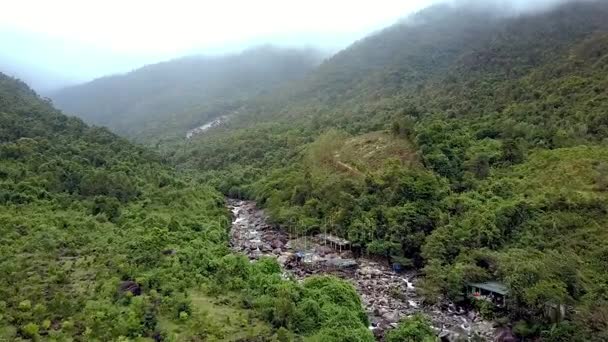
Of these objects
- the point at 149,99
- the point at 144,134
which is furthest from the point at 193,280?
the point at 149,99

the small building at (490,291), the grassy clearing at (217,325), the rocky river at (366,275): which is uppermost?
the grassy clearing at (217,325)

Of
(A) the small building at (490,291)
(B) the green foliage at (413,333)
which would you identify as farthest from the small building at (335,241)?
(B) the green foliage at (413,333)

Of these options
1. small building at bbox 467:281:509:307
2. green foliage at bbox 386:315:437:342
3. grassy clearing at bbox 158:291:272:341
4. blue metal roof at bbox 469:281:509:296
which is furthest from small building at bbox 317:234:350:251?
green foliage at bbox 386:315:437:342

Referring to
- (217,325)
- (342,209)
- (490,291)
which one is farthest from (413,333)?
(342,209)

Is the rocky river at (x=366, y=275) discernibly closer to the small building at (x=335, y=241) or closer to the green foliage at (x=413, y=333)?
the small building at (x=335, y=241)

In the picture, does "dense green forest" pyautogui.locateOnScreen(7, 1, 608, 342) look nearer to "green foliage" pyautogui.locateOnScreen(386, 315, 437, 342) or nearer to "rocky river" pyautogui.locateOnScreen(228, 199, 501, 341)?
"green foliage" pyautogui.locateOnScreen(386, 315, 437, 342)

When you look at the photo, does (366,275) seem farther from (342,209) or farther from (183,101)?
(183,101)
